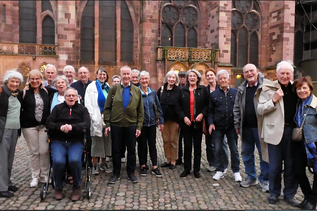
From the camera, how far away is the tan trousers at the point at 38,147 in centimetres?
488

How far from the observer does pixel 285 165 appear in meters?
4.21

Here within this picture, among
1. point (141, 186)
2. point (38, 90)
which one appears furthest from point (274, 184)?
point (38, 90)

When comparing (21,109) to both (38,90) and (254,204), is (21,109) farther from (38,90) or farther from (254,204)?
(254,204)

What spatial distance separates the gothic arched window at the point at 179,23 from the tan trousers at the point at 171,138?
1294 centimetres

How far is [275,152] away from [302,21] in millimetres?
21274

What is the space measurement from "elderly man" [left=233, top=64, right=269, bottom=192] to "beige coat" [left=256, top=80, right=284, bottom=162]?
1.14ft

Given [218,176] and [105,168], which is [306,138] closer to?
[218,176]

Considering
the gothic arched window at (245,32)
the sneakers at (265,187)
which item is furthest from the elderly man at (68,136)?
the gothic arched window at (245,32)

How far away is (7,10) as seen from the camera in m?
15.6

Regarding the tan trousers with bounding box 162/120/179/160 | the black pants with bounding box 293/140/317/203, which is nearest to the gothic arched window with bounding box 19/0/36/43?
the tan trousers with bounding box 162/120/179/160

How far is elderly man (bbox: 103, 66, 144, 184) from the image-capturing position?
5.14 m

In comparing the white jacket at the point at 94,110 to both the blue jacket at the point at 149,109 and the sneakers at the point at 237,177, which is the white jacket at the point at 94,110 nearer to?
the blue jacket at the point at 149,109

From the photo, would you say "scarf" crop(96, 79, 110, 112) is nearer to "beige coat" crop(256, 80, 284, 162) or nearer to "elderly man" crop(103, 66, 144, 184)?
"elderly man" crop(103, 66, 144, 184)

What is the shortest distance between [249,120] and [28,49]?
14066 mm
